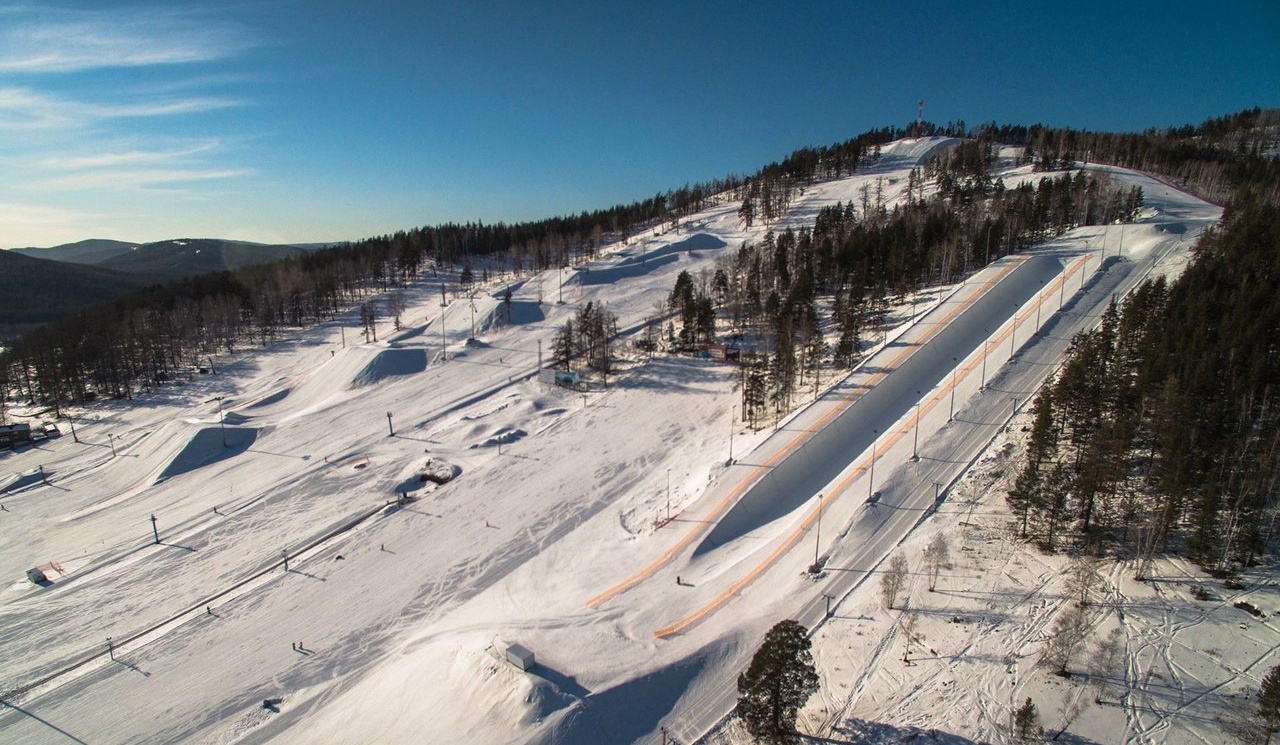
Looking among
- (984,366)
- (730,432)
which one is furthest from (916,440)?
(730,432)

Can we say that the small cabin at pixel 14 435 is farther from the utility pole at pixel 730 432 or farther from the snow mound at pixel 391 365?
the utility pole at pixel 730 432

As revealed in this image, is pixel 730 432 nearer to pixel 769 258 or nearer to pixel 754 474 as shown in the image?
pixel 754 474

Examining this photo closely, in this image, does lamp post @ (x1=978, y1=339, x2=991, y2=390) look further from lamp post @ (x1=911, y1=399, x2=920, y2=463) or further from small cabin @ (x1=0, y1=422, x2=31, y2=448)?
small cabin @ (x1=0, y1=422, x2=31, y2=448)

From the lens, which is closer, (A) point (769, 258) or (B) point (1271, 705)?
(B) point (1271, 705)

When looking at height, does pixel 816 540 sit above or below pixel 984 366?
below

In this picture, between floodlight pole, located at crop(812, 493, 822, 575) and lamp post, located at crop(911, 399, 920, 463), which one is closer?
floodlight pole, located at crop(812, 493, 822, 575)

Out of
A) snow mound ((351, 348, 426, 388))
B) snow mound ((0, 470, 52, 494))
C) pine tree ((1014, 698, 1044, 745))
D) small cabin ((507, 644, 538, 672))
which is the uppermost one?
snow mound ((351, 348, 426, 388))

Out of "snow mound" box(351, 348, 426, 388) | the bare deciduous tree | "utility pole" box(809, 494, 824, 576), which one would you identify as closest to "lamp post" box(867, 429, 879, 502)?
"utility pole" box(809, 494, 824, 576)

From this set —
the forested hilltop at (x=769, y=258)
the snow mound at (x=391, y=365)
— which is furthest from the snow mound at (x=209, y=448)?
the forested hilltop at (x=769, y=258)
